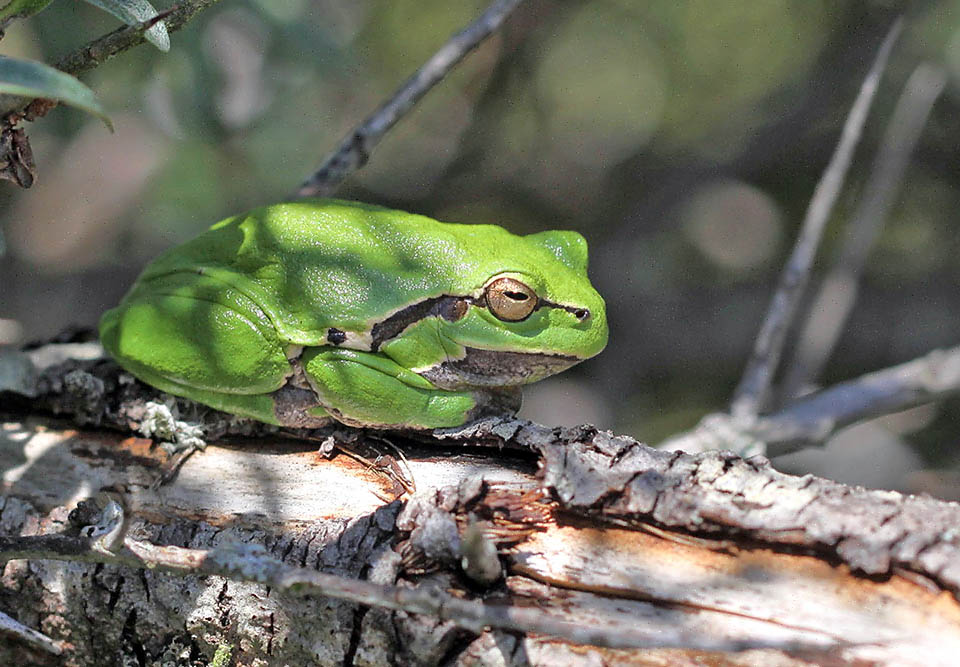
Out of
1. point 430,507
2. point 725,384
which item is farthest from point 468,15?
point 430,507

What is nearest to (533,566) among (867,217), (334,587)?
(334,587)

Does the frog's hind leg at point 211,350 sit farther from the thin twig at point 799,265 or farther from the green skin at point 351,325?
the thin twig at point 799,265

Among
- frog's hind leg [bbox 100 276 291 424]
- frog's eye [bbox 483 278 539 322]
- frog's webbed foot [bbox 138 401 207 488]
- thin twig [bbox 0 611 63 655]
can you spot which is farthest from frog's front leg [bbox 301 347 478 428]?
thin twig [bbox 0 611 63 655]

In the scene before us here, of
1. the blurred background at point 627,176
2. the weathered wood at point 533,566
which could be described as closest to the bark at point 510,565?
the weathered wood at point 533,566

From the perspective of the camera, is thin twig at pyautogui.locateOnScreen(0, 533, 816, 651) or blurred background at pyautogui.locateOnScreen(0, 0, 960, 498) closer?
thin twig at pyautogui.locateOnScreen(0, 533, 816, 651)

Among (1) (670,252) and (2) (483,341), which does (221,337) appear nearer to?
(2) (483,341)

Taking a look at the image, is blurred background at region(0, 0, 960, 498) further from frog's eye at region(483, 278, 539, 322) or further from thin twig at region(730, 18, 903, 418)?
frog's eye at region(483, 278, 539, 322)
